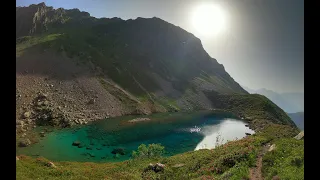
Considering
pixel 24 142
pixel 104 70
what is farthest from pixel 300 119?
pixel 104 70

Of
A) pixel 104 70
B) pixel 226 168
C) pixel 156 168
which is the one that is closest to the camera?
pixel 226 168

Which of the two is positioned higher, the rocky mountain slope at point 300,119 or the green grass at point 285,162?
the rocky mountain slope at point 300,119

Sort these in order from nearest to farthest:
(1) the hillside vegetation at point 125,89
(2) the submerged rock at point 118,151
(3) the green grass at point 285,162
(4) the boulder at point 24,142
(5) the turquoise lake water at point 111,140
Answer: (3) the green grass at point 285,162, (1) the hillside vegetation at point 125,89, (5) the turquoise lake water at point 111,140, (4) the boulder at point 24,142, (2) the submerged rock at point 118,151

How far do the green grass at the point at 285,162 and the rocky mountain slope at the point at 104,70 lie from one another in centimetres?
1259

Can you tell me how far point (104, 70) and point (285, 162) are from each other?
252ft

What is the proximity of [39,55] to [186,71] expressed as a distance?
82.0 meters

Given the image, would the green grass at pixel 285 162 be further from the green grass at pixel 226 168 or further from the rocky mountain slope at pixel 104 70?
the rocky mountain slope at pixel 104 70

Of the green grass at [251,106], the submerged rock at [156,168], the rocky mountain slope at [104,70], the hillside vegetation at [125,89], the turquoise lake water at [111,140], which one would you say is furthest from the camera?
the green grass at [251,106]

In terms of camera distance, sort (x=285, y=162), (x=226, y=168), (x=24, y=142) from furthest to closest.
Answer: (x=24, y=142), (x=226, y=168), (x=285, y=162)

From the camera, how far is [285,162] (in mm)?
9305

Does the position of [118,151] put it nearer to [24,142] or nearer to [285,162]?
[24,142]

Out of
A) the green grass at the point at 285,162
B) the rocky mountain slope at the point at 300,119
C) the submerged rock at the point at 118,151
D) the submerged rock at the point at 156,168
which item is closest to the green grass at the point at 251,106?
the submerged rock at the point at 118,151

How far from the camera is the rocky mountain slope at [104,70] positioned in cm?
5041

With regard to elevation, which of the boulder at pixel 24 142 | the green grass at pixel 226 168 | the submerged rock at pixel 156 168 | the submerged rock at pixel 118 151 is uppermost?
the green grass at pixel 226 168
